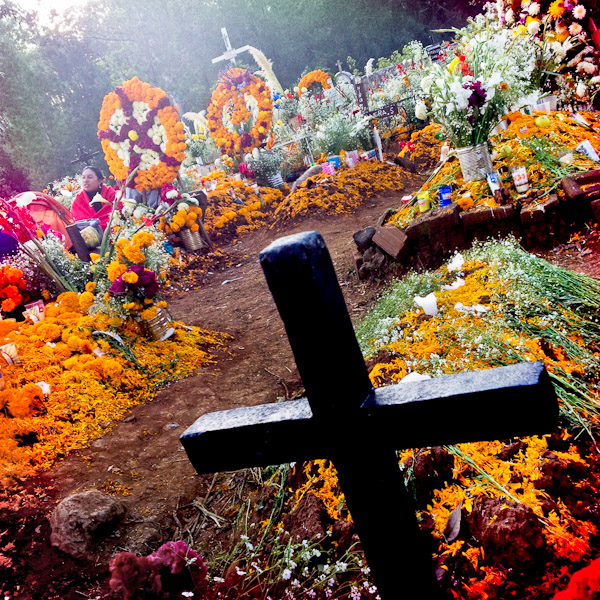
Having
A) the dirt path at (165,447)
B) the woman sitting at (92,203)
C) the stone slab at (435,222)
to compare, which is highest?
the woman sitting at (92,203)

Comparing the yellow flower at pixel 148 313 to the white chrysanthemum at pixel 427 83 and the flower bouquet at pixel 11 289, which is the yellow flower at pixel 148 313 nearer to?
the flower bouquet at pixel 11 289

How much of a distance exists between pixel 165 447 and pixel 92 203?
24.8 feet

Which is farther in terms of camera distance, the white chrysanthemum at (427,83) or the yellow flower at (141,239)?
the white chrysanthemum at (427,83)

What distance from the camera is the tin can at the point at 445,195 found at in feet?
15.6

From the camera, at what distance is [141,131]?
8.29 metres

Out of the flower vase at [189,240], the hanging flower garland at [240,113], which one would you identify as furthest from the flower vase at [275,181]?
the flower vase at [189,240]

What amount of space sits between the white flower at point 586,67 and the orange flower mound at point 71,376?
18.9ft

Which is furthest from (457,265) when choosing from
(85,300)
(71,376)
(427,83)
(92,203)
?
(92,203)

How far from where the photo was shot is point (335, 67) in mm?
29438

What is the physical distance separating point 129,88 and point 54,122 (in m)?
18.4

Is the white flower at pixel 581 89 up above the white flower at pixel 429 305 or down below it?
above

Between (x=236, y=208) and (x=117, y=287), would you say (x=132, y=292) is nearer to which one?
(x=117, y=287)

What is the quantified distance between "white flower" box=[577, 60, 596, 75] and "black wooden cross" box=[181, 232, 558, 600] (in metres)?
6.95

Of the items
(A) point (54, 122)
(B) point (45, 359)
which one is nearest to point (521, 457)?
(B) point (45, 359)
